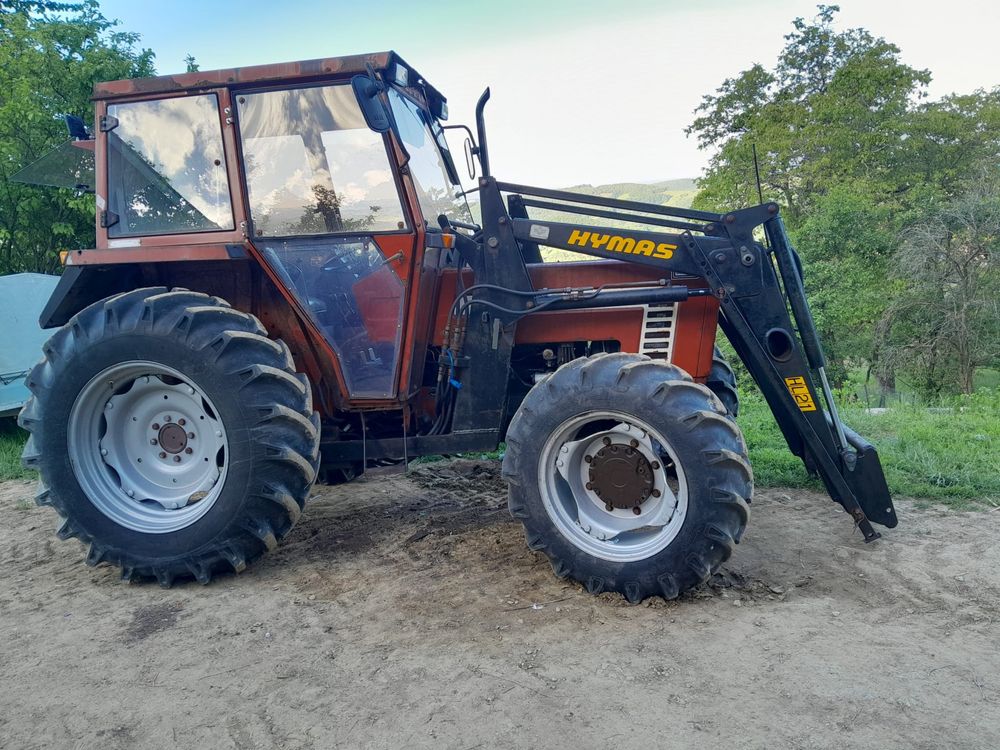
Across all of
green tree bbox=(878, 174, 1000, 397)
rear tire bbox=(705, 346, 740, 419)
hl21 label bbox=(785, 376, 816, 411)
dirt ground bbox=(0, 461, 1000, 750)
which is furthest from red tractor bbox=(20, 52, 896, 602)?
green tree bbox=(878, 174, 1000, 397)

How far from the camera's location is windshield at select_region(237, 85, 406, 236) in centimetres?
414

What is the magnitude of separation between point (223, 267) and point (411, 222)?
1.26 m

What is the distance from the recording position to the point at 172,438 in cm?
423

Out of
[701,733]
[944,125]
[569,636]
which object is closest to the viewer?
[701,733]

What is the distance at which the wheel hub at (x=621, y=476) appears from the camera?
374 centimetres

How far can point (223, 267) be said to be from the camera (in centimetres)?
449

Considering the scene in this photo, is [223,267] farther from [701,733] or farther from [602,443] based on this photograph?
[701,733]

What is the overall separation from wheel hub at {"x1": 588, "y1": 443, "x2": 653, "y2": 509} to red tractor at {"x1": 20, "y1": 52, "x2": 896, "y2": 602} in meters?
0.01

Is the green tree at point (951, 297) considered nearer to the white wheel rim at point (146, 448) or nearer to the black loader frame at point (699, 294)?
the black loader frame at point (699, 294)

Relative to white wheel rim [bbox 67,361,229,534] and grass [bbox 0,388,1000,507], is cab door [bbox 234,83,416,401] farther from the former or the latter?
grass [bbox 0,388,1000,507]

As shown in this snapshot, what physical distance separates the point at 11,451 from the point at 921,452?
8384mm

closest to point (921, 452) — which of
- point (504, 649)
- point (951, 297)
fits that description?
point (504, 649)

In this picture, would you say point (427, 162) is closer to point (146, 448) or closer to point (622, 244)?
point (622, 244)

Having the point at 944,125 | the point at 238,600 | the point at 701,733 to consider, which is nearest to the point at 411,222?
the point at 238,600
